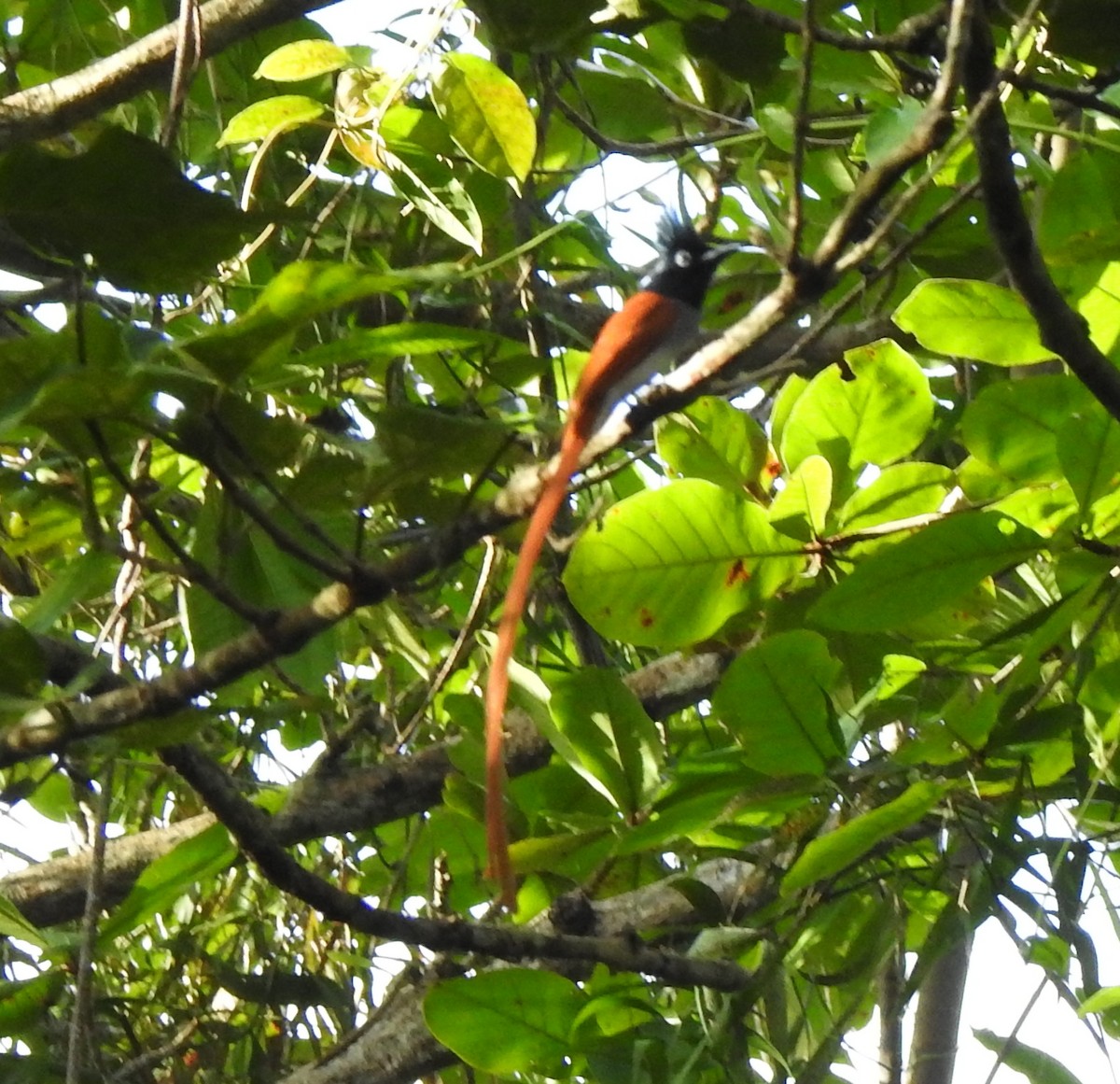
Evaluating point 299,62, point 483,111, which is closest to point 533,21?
point 483,111

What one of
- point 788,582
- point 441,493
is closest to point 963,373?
point 788,582

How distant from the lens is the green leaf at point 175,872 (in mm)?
1051

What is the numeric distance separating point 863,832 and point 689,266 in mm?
1207

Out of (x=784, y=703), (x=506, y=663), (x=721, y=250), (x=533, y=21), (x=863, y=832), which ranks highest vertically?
(x=721, y=250)

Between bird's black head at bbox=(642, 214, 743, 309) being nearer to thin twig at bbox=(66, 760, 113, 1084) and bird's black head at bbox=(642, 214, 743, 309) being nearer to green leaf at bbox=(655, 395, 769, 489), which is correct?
green leaf at bbox=(655, 395, 769, 489)

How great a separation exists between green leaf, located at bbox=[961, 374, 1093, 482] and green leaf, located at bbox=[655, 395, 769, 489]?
0.18 meters

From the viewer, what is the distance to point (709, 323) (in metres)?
1.79

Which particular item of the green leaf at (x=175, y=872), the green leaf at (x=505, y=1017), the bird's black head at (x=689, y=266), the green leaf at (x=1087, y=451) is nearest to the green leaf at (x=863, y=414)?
the green leaf at (x=1087, y=451)

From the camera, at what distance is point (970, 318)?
866mm

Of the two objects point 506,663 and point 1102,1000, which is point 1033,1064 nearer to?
point 1102,1000

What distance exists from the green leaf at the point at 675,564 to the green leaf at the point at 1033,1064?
15.0 inches

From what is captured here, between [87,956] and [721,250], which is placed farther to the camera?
[721,250]

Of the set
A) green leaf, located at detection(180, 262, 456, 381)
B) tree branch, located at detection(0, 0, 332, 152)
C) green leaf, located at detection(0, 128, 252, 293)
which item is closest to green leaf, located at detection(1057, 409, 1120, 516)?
green leaf, located at detection(180, 262, 456, 381)

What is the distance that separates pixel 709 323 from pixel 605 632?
3.15 ft
